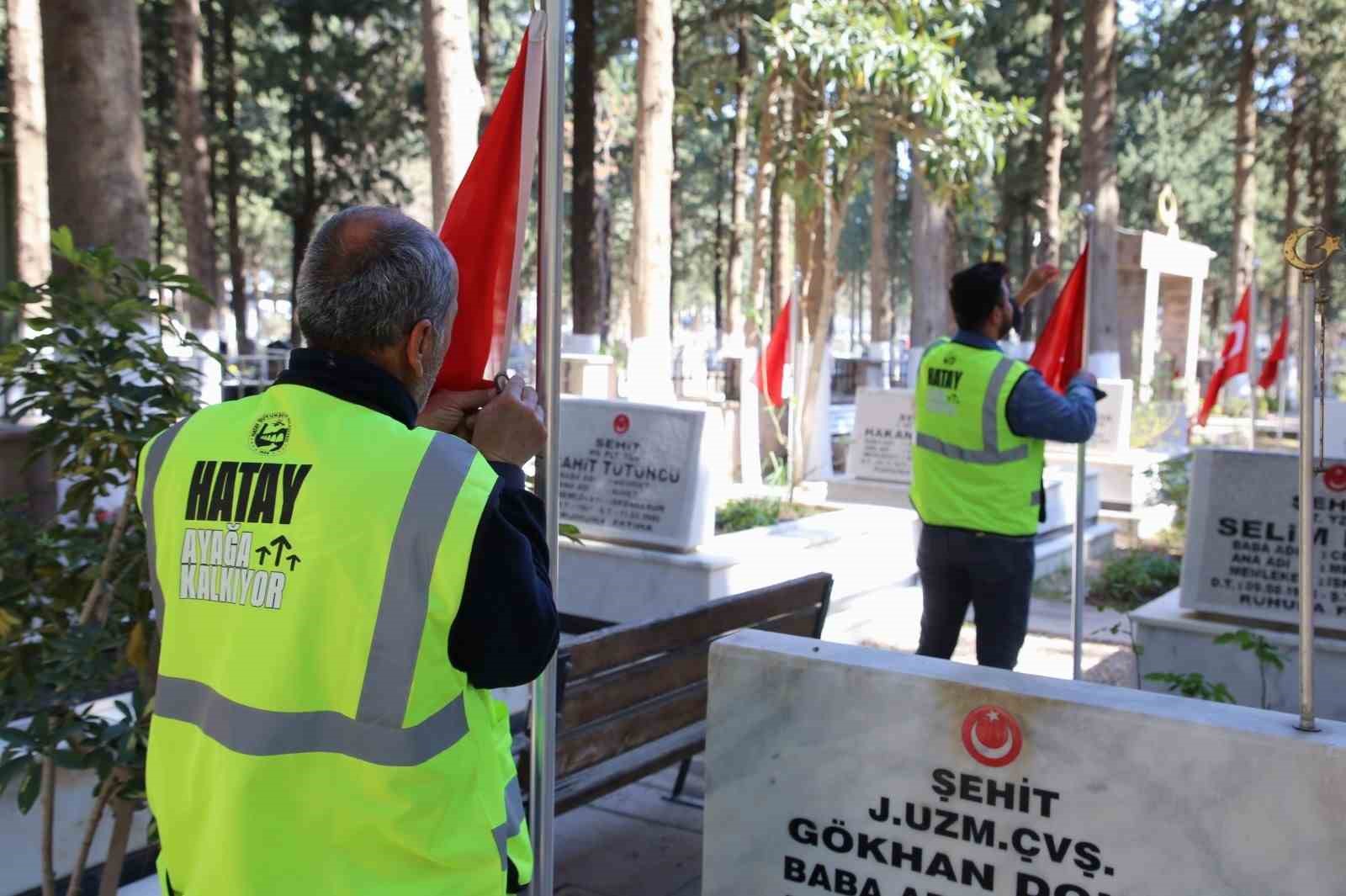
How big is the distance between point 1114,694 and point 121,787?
2378 mm

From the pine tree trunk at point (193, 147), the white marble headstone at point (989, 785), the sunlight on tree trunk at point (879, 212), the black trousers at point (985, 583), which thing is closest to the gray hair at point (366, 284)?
the white marble headstone at point (989, 785)

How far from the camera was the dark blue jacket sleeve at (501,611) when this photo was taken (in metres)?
1.82

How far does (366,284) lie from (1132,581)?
9.15 metres

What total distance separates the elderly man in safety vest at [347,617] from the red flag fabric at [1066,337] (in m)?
4.57

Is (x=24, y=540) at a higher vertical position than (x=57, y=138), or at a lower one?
lower

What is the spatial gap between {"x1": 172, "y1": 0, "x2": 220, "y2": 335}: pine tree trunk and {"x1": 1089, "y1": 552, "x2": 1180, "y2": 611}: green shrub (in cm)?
1272

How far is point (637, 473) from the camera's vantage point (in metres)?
8.54

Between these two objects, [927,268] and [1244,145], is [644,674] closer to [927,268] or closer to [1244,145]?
[927,268]

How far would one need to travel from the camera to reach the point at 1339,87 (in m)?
26.2

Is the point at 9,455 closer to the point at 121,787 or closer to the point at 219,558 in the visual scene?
the point at 121,787

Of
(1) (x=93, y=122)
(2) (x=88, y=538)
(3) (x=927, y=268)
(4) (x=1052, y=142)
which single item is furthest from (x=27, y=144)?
(4) (x=1052, y=142)

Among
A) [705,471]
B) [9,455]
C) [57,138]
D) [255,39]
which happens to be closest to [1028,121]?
[705,471]

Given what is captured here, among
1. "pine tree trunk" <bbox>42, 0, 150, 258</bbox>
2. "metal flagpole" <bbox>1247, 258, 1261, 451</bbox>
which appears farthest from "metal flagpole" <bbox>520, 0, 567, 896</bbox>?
"metal flagpole" <bbox>1247, 258, 1261, 451</bbox>

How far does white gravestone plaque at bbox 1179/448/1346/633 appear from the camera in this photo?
6031 mm
